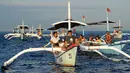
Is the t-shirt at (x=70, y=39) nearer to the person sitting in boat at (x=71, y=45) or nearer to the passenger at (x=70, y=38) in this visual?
the passenger at (x=70, y=38)

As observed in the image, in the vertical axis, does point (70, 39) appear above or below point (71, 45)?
above

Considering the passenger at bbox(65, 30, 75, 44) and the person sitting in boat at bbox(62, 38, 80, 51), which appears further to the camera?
the passenger at bbox(65, 30, 75, 44)

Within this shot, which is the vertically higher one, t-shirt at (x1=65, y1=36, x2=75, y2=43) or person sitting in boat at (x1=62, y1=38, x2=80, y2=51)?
t-shirt at (x1=65, y1=36, x2=75, y2=43)

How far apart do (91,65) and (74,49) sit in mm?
4414

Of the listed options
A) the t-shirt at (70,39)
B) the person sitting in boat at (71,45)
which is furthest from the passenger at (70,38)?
the person sitting in boat at (71,45)

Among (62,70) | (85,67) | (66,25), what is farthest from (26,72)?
(66,25)

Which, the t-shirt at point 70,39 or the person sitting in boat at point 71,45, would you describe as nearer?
the person sitting in boat at point 71,45

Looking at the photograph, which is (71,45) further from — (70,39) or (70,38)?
(70,38)

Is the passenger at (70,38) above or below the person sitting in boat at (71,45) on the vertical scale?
above

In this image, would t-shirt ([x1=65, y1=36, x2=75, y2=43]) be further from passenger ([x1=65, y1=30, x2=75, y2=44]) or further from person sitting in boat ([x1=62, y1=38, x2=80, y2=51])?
person sitting in boat ([x1=62, y1=38, x2=80, y2=51])

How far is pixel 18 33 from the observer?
95875 mm

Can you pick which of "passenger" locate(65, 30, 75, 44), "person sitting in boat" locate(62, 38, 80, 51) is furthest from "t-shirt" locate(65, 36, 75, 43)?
"person sitting in boat" locate(62, 38, 80, 51)

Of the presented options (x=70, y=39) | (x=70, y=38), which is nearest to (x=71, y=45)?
(x=70, y=39)

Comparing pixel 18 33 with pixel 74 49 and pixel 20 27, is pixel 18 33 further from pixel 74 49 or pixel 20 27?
pixel 74 49
